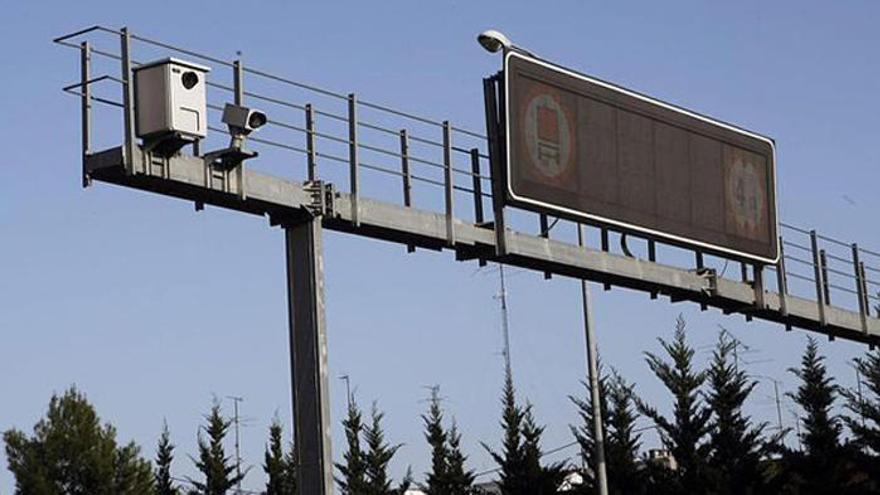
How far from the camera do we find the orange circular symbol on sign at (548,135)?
23.5m

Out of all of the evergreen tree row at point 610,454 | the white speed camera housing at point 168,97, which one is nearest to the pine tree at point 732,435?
the evergreen tree row at point 610,454

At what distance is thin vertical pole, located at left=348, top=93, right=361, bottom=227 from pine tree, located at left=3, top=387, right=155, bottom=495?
35.4 m

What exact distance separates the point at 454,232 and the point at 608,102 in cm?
318

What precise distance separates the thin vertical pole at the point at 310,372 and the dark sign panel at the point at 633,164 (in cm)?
344

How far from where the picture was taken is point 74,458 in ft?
183

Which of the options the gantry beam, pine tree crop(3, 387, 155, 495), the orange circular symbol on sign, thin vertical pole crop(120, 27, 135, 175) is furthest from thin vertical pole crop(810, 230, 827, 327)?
pine tree crop(3, 387, 155, 495)

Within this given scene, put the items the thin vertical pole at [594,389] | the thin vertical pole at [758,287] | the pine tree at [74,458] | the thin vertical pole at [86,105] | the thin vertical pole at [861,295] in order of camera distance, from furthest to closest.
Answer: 1. the pine tree at [74,458]
2. the thin vertical pole at [594,389]
3. the thin vertical pole at [861,295]
4. the thin vertical pole at [758,287]
5. the thin vertical pole at [86,105]

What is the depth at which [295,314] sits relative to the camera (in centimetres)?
2080

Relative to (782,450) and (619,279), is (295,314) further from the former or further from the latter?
(782,450)

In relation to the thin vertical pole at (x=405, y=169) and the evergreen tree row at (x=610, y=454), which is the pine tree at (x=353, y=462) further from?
the thin vertical pole at (x=405, y=169)

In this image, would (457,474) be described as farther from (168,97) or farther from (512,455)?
(168,97)

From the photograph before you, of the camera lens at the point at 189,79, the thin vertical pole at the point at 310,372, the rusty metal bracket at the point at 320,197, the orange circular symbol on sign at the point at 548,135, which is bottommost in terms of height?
the thin vertical pole at the point at 310,372

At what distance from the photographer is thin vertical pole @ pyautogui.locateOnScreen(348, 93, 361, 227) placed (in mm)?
21672

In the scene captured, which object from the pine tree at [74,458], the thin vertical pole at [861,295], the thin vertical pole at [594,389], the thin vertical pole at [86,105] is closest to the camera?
the thin vertical pole at [86,105]
